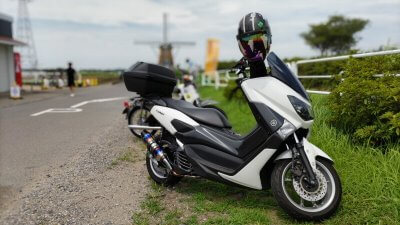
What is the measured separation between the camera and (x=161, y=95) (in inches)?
190

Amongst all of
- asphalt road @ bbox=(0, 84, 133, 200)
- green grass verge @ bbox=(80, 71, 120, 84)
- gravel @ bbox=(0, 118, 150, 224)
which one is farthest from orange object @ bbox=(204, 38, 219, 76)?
gravel @ bbox=(0, 118, 150, 224)

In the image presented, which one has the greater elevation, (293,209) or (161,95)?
(161,95)

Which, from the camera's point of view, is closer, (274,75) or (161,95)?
(274,75)

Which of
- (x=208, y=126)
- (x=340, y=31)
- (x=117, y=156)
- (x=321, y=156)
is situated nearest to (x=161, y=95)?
(x=208, y=126)

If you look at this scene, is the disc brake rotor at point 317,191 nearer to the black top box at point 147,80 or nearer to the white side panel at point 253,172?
the white side panel at point 253,172

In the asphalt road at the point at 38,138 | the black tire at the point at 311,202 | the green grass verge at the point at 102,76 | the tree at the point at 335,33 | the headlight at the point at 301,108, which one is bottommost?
the green grass verge at the point at 102,76

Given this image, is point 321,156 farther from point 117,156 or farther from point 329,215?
point 117,156

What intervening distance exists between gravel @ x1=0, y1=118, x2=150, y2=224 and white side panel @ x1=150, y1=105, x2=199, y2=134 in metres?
0.76

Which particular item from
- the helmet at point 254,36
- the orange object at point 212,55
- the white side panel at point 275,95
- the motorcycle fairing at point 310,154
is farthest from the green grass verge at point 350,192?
the orange object at point 212,55

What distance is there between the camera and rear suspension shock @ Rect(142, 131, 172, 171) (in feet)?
13.8

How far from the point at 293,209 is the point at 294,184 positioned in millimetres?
213

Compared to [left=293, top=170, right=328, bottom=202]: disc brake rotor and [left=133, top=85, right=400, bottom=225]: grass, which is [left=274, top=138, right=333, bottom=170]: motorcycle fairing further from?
[left=133, top=85, right=400, bottom=225]: grass

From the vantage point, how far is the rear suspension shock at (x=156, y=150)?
421 cm

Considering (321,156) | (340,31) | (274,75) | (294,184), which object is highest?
(340,31)
